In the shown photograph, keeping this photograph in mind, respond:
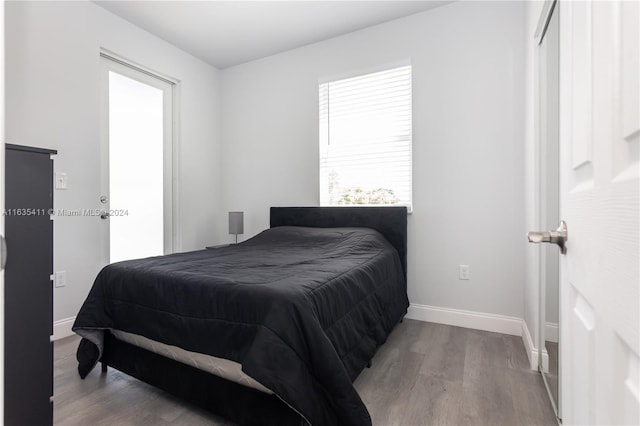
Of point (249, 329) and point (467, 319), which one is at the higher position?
point (249, 329)

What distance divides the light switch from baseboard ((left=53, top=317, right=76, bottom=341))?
105 cm

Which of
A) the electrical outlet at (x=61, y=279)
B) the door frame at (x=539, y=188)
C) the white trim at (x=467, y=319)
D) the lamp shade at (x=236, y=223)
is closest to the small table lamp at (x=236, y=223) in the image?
the lamp shade at (x=236, y=223)

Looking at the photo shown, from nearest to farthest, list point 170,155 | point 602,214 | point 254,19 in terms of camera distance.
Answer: point 602,214, point 254,19, point 170,155

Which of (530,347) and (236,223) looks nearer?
(530,347)

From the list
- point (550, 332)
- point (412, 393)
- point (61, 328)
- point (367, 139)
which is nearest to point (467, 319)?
point (550, 332)

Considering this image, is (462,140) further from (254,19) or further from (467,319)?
(254,19)

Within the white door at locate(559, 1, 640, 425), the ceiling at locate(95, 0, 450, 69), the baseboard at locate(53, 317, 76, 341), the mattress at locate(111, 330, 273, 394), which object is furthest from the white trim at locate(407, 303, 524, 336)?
the baseboard at locate(53, 317, 76, 341)

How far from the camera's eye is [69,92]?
2.58 m

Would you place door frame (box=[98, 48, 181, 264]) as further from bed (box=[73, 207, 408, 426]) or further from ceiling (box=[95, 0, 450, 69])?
bed (box=[73, 207, 408, 426])

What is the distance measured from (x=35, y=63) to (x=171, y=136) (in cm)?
128

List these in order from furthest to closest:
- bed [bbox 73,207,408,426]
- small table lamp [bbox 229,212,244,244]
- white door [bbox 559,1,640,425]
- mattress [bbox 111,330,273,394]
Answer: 1. small table lamp [bbox 229,212,244,244]
2. mattress [bbox 111,330,273,394]
3. bed [bbox 73,207,408,426]
4. white door [bbox 559,1,640,425]

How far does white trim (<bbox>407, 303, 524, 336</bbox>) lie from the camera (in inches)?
99.1

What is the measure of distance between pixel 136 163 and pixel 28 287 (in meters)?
2.29

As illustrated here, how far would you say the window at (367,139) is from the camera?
2.98 meters
